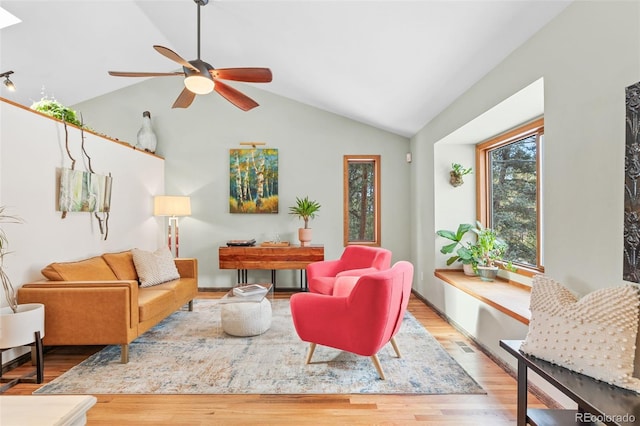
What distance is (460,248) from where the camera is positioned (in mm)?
3725

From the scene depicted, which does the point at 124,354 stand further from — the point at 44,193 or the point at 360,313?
the point at 360,313

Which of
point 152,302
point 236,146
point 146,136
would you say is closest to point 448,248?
point 152,302

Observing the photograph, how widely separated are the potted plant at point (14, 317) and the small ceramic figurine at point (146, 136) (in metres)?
2.51

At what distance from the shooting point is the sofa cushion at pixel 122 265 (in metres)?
3.33

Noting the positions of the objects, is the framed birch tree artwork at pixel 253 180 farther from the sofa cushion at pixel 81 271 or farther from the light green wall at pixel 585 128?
the light green wall at pixel 585 128

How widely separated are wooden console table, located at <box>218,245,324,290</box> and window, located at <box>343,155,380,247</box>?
88 cm

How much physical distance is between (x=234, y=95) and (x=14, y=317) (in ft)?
7.67

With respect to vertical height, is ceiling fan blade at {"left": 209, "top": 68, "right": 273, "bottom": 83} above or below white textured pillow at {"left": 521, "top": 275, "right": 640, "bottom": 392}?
above

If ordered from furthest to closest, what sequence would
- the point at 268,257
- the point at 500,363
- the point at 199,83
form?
the point at 268,257
the point at 199,83
the point at 500,363

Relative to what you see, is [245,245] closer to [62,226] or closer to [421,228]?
[62,226]

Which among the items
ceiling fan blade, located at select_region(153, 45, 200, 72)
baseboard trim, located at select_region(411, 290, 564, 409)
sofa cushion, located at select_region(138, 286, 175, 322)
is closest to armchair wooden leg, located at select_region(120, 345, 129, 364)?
sofa cushion, located at select_region(138, 286, 175, 322)

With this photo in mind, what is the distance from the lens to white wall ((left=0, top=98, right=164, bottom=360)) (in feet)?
8.26

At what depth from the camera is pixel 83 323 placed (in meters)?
2.50

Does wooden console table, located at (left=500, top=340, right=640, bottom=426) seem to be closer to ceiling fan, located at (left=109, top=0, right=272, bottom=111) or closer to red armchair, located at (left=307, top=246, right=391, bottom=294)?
red armchair, located at (left=307, top=246, right=391, bottom=294)
